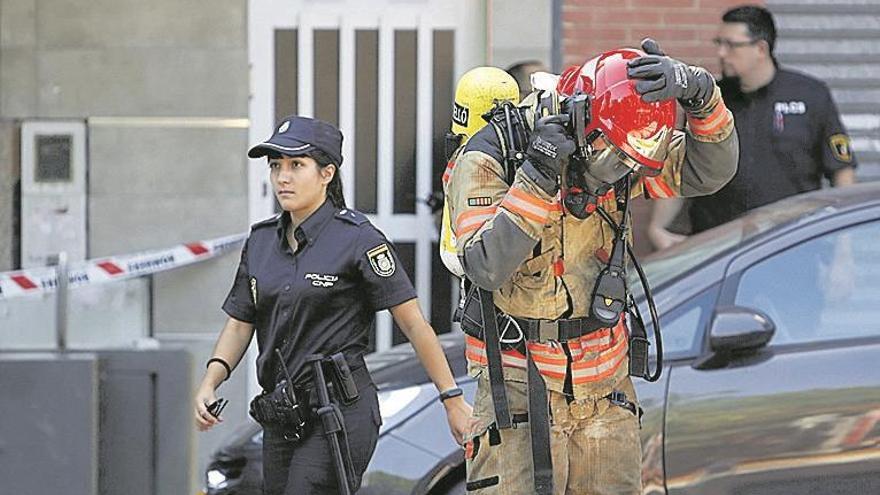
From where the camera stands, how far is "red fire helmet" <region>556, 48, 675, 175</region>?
3.53 m

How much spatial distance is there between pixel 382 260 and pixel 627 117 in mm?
1195

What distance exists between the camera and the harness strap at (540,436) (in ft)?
12.3

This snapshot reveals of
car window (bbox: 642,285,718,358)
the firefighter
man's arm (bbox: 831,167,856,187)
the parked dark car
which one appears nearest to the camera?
the firefighter

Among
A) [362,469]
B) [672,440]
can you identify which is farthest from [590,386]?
[672,440]

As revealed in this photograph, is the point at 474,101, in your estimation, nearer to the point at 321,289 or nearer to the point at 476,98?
the point at 476,98

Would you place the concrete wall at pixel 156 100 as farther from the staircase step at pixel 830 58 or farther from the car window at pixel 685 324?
the car window at pixel 685 324

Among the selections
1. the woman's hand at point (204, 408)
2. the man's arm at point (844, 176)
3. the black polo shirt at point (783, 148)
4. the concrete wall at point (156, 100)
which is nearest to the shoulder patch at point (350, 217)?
the woman's hand at point (204, 408)

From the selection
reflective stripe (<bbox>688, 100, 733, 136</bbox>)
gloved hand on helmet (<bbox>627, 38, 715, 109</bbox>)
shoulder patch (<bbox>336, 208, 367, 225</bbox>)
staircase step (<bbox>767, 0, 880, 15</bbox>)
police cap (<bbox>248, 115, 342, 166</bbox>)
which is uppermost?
staircase step (<bbox>767, 0, 880, 15</bbox>)

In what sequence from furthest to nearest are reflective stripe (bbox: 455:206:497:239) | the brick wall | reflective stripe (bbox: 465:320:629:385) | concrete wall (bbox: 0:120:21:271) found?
concrete wall (bbox: 0:120:21:271), the brick wall, reflective stripe (bbox: 465:320:629:385), reflective stripe (bbox: 455:206:497:239)

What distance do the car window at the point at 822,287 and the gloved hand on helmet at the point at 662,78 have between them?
1.81 meters

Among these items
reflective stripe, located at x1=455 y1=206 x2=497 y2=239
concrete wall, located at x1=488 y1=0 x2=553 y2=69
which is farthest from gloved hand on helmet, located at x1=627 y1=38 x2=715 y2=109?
concrete wall, located at x1=488 y1=0 x2=553 y2=69

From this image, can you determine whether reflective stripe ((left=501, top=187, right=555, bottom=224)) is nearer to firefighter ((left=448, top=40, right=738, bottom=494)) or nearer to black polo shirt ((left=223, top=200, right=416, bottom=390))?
firefighter ((left=448, top=40, right=738, bottom=494))

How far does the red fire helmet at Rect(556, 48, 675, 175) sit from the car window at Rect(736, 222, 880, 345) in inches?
70.7

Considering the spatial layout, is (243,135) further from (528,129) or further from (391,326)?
(528,129)
